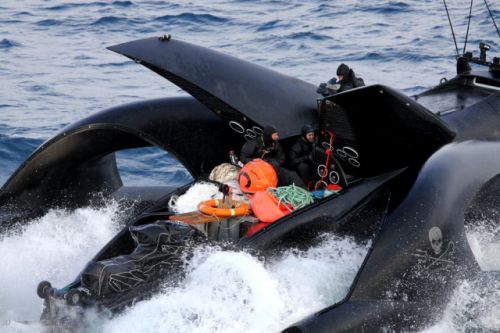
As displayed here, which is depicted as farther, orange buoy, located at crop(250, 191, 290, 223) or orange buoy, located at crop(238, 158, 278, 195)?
orange buoy, located at crop(238, 158, 278, 195)

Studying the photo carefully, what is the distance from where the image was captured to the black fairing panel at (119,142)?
9844mm

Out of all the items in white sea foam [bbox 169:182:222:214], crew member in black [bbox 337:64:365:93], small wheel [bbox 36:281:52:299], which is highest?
crew member in black [bbox 337:64:365:93]

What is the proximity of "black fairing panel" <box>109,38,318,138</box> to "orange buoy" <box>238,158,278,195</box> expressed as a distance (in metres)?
0.57

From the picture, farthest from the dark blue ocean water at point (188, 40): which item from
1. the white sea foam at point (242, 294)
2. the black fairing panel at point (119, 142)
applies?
the white sea foam at point (242, 294)

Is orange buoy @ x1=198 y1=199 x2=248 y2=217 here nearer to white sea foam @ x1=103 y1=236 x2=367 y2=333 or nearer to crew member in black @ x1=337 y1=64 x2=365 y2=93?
white sea foam @ x1=103 y1=236 x2=367 y2=333

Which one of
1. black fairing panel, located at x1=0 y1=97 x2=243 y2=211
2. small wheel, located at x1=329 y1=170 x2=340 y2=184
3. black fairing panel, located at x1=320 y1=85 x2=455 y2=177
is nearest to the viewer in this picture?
black fairing panel, located at x1=320 y1=85 x2=455 y2=177

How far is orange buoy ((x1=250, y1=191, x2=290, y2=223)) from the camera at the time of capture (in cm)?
830

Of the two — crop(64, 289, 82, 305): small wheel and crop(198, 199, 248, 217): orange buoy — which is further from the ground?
crop(198, 199, 248, 217): orange buoy

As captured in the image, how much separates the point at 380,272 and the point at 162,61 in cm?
314

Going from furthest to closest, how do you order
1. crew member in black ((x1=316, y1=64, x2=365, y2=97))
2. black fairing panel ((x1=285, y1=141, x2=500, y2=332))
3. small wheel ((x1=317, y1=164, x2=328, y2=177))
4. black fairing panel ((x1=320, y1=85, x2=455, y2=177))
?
crew member in black ((x1=316, y1=64, x2=365, y2=97))
small wheel ((x1=317, y1=164, x2=328, y2=177))
black fairing panel ((x1=320, y1=85, x2=455, y2=177))
black fairing panel ((x1=285, y1=141, x2=500, y2=332))

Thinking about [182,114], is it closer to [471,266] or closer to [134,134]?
[134,134]

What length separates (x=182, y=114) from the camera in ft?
32.8

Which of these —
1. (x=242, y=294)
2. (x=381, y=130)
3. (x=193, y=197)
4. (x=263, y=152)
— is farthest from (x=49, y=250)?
(x=381, y=130)

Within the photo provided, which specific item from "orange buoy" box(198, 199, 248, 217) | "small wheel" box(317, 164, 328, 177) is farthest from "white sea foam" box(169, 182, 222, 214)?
"small wheel" box(317, 164, 328, 177)
